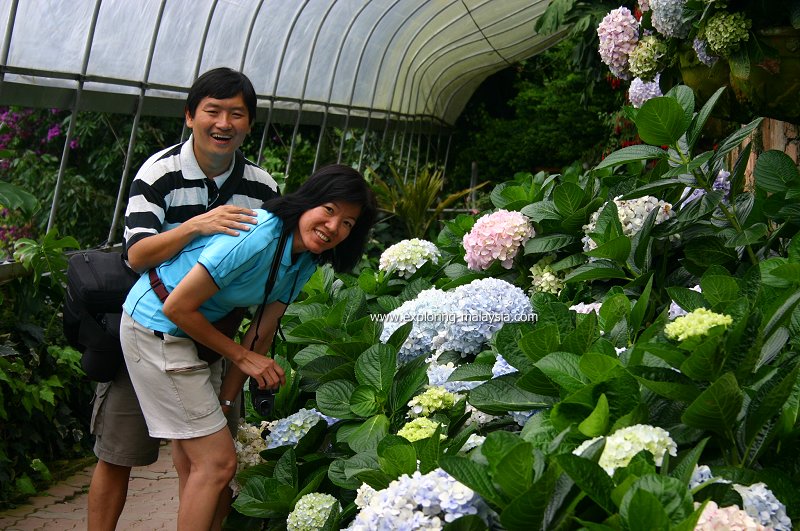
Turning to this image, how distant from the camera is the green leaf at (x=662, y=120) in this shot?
236cm

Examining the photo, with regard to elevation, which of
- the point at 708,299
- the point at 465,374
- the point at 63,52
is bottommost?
the point at 465,374

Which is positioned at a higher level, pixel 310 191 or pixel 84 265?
pixel 310 191

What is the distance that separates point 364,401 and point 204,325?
0.48 meters

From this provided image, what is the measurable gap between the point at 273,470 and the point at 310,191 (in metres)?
0.74

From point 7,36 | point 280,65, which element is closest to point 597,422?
point 7,36

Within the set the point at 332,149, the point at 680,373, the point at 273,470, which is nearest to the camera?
the point at 680,373

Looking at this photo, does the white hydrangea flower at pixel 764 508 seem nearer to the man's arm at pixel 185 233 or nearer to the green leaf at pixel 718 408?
the green leaf at pixel 718 408

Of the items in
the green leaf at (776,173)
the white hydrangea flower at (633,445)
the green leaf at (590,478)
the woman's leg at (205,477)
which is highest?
the green leaf at (776,173)

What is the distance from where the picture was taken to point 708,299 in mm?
2006

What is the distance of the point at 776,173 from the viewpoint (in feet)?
8.54

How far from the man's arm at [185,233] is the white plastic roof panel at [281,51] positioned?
258 centimetres

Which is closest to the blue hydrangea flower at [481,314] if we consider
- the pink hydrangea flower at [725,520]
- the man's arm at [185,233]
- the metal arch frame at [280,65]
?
the man's arm at [185,233]

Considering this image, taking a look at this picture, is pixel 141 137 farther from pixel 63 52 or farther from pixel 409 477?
pixel 409 477

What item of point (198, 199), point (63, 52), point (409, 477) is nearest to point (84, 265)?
point (198, 199)
